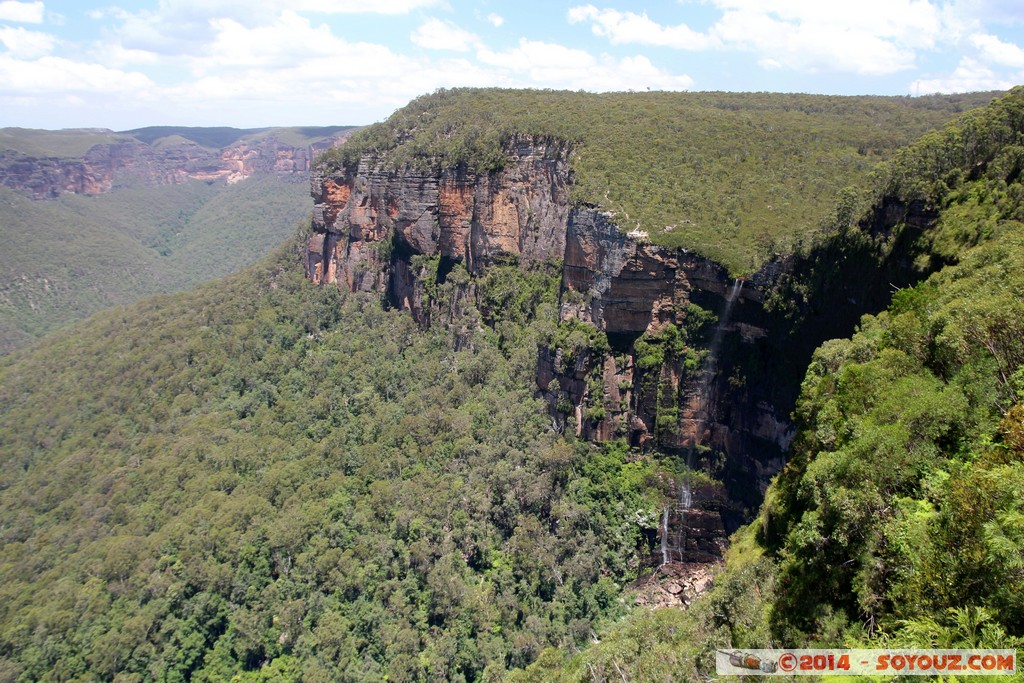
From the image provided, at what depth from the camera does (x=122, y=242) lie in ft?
482

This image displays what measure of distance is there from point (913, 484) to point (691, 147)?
3772 centimetres

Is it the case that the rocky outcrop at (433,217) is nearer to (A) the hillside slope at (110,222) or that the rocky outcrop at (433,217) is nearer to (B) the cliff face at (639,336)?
(B) the cliff face at (639,336)

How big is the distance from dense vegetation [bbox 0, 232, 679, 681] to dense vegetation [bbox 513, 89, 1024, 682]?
33.4 feet

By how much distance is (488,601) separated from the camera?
113ft

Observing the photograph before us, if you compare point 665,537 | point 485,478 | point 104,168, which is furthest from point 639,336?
point 104,168

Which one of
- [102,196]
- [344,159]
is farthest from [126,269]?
[344,159]

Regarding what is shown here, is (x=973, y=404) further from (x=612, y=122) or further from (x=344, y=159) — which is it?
(x=344, y=159)

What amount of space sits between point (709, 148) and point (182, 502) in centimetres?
4400

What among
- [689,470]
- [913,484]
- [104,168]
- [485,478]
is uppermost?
[104,168]

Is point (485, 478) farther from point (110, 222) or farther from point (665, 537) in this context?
point (110, 222)

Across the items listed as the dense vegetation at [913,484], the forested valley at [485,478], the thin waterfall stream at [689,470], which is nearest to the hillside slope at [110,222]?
the forested valley at [485,478]

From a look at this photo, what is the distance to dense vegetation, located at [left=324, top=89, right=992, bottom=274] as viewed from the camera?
133ft

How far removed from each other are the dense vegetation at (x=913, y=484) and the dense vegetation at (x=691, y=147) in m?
11.8

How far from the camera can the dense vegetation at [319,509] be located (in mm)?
34281
